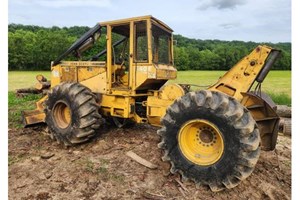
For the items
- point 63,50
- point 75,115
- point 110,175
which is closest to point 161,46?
point 75,115

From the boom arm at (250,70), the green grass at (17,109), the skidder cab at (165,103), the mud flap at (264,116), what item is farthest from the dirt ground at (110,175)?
the green grass at (17,109)

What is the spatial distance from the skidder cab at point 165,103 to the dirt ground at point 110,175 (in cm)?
28

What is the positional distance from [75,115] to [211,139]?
3093 millimetres

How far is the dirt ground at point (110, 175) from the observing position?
4273 millimetres

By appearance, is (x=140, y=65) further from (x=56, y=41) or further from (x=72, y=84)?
(x=56, y=41)

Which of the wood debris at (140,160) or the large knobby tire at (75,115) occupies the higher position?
the large knobby tire at (75,115)

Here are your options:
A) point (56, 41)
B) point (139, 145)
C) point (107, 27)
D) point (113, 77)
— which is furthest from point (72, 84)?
point (56, 41)

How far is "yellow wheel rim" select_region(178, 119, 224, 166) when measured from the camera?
14.7 ft

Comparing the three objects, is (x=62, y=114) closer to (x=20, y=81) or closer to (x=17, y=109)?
(x=17, y=109)

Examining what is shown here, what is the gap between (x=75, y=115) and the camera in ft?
20.0

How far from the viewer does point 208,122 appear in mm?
4320

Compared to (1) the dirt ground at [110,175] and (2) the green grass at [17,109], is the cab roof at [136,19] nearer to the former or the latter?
(1) the dirt ground at [110,175]

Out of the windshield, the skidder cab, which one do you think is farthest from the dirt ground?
the windshield

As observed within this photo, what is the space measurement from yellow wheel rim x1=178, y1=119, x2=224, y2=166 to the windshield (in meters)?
2.12
